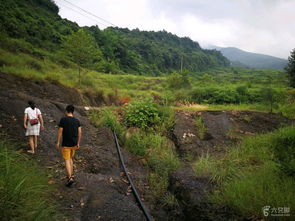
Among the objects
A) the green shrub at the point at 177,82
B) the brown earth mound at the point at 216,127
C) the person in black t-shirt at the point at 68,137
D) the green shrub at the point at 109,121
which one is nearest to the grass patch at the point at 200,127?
the brown earth mound at the point at 216,127

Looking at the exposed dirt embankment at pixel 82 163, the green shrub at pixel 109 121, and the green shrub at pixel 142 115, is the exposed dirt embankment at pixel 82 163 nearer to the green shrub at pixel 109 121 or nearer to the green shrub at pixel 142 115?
the green shrub at pixel 109 121

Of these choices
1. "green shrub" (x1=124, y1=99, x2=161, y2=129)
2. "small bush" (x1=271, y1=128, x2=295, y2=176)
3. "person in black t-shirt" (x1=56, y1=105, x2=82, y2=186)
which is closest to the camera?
"small bush" (x1=271, y1=128, x2=295, y2=176)

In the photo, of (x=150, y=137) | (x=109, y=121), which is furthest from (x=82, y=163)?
(x=109, y=121)

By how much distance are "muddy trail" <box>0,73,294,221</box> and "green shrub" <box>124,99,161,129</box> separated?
3.94 feet

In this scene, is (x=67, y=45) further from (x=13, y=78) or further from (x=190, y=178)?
(x=190, y=178)

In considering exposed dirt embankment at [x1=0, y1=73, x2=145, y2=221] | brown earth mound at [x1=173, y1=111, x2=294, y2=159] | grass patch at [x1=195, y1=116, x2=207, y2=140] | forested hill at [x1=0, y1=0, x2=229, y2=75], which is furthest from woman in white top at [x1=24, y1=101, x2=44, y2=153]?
forested hill at [x1=0, y1=0, x2=229, y2=75]

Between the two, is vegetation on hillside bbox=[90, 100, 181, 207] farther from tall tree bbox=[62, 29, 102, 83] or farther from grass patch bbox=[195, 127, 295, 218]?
tall tree bbox=[62, 29, 102, 83]

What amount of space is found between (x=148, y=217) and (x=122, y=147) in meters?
4.55

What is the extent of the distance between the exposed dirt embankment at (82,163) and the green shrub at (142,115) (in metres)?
1.40

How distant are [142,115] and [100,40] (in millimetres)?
70060

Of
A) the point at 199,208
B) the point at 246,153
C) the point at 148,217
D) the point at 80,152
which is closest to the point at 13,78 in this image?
the point at 80,152

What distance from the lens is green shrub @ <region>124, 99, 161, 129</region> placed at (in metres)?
9.26

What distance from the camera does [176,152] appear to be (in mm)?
8125

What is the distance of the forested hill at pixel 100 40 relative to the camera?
30067 mm
